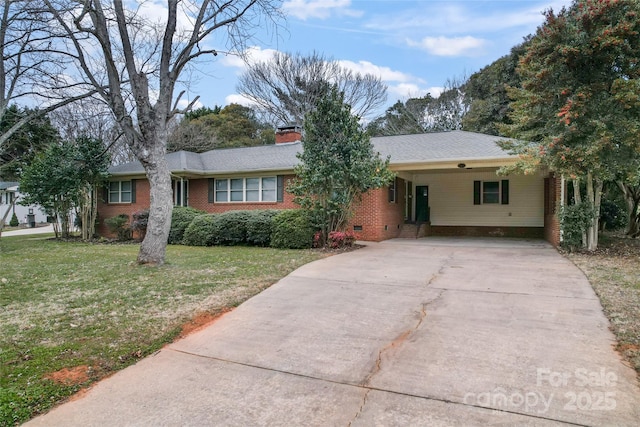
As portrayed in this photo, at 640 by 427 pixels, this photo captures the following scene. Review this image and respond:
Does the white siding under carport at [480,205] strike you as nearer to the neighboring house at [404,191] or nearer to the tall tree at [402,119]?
the neighboring house at [404,191]

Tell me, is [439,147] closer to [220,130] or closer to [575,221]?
[575,221]

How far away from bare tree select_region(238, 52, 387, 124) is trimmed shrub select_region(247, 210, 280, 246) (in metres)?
18.1

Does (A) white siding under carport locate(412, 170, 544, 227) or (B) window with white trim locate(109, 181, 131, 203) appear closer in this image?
(A) white siding under carport locate(412, 170, 544, 227)

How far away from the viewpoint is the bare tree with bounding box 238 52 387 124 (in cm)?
2942

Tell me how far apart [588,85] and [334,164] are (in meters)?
6.25

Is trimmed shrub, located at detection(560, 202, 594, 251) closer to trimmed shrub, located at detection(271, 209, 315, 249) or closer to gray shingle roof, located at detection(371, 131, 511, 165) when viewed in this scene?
gray shingle roof, located at detection(371, 131, 511, 165)

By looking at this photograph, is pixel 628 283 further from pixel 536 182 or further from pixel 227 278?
pixel 536 182

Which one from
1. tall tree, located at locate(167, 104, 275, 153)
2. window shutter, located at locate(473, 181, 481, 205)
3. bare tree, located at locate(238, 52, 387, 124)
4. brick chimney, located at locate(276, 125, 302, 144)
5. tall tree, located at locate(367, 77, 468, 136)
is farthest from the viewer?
tall tree, located at locate(367, 77, 468, 136)

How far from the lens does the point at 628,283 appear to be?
6371 mm

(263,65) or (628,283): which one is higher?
(263,65)

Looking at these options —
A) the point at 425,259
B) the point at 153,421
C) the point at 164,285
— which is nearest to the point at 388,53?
the point at 425,259

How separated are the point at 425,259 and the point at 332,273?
9.23ft

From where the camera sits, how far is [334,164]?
10812 millimetres

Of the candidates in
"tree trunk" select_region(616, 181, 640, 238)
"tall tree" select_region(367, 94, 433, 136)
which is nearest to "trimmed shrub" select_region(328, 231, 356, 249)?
"tree trunk" select_region(616, 181, 640, 238)
